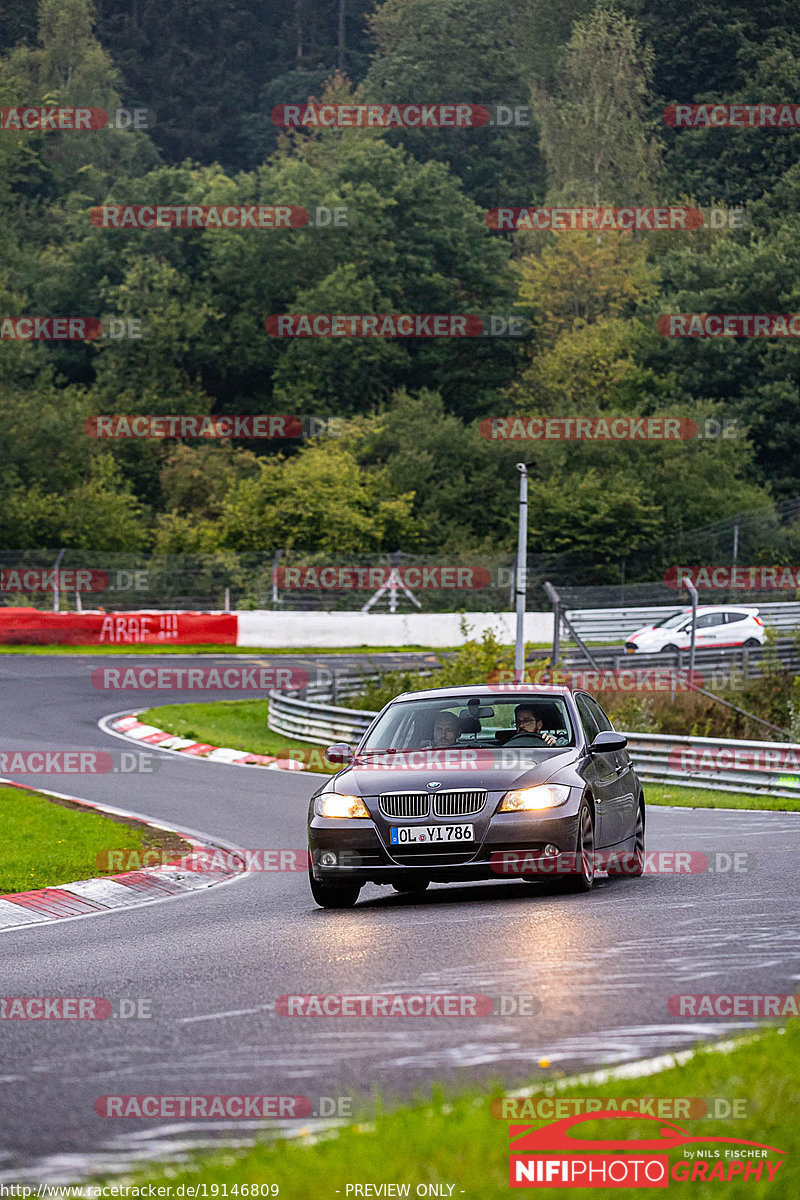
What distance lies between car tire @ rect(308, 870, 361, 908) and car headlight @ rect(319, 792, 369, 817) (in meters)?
0.50

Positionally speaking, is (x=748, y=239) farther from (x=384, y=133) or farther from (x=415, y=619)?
(x=415, y=619)

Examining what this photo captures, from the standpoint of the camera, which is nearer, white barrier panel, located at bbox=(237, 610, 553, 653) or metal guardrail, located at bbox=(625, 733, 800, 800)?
metal guardrail, located at bbox=(625, 733, 800, 800)

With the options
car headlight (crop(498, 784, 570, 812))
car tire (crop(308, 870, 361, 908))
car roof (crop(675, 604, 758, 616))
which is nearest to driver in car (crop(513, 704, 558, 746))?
car headlight (crop(498, 784, 570, 812))

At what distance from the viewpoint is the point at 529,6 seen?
96375 millimetres

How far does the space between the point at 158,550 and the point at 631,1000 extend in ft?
161

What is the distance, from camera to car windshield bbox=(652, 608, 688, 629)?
37.4 meters

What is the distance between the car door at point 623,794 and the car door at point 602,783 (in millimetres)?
45

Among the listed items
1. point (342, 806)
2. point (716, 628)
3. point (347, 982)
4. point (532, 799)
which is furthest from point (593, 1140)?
point (716, 628)

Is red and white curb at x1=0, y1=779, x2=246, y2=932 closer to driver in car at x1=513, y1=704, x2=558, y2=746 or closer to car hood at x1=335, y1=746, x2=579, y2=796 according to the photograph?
car hood at x1=335, y1=746, x2=579, y2=796

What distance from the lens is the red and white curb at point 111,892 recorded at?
11.2m

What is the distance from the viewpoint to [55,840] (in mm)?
14430

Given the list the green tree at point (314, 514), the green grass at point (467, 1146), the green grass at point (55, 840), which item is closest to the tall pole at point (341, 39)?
the green tree at point (314, 514)

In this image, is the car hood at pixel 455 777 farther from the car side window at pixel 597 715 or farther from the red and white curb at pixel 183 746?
the red and white curb at pixel 183 746

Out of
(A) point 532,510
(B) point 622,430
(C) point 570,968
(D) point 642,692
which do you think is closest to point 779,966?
(C) point 570,968
